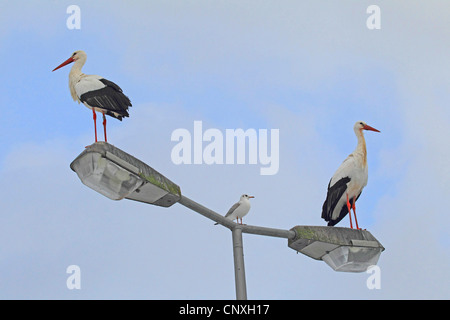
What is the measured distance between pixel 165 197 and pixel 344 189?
23.2 feet

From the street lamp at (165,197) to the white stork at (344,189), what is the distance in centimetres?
528

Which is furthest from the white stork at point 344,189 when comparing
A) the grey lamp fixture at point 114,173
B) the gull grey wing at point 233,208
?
the grey lamp fixture at point 114,173

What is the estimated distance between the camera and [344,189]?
12875 mm

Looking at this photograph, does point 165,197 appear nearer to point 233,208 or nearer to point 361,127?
point 361,127

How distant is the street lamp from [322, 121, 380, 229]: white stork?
17.3 ft

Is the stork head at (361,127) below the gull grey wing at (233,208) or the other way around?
the other way around

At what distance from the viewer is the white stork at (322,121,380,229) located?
42.1ft

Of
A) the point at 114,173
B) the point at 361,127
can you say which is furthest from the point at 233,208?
the point at 114,173

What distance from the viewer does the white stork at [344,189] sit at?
1284cm

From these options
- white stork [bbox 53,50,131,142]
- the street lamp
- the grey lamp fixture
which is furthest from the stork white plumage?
the grey lamp fixture

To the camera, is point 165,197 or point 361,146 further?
point 361,146

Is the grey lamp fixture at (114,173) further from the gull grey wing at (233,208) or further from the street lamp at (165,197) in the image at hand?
the gull grey wing at (233,208)
